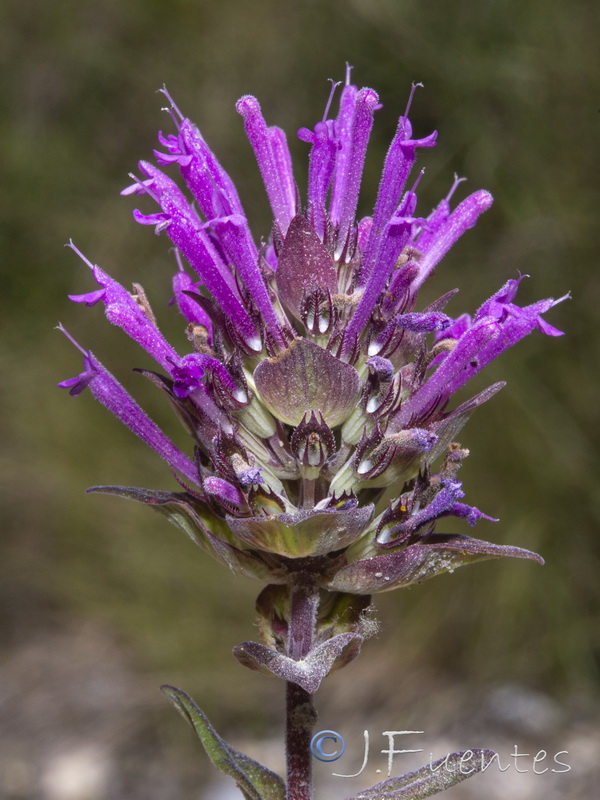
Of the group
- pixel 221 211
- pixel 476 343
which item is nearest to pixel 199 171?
pixel 221 211

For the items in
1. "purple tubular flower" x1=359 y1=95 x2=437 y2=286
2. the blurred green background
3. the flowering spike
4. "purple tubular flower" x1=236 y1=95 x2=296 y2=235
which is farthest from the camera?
the blurred green background

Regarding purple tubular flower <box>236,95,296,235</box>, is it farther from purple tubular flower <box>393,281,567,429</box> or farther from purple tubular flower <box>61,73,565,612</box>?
Result: purple tubular flower <box>393,281,567,429</box>

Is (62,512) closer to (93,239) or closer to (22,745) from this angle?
(22,745)

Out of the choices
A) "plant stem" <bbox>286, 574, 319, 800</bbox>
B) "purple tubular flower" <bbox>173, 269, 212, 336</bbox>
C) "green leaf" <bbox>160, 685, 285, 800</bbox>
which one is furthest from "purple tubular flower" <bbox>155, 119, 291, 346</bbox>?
"green leaf" <bbox>160, 685, 285, 800</bbox>

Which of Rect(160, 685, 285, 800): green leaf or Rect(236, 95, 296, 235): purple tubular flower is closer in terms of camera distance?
Rect(160, 685, 285, 800): green leaf

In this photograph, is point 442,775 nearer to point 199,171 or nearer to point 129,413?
point 129,413

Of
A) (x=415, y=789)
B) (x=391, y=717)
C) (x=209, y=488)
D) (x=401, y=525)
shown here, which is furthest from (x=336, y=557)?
(x=391, y=717)

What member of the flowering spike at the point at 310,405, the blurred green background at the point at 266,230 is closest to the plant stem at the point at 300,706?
the flowering spike at the point at 310,405
